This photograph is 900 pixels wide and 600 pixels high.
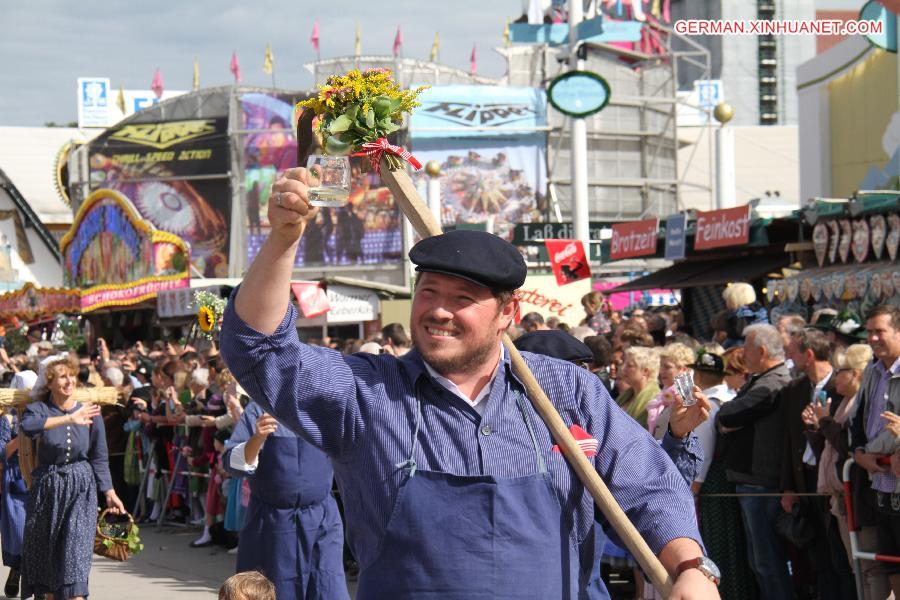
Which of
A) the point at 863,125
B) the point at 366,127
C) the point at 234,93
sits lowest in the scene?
the point at 366,127

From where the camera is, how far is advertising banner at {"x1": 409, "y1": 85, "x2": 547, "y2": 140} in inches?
1863

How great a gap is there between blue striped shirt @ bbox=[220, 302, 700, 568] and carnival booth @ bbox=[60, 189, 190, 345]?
3140 cm

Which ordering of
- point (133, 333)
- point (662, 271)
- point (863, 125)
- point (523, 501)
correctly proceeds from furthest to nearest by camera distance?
point (133, 333) → point (863, 125) → point (662, 271) → point (523, 501)

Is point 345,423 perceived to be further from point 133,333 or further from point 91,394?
point 133,333

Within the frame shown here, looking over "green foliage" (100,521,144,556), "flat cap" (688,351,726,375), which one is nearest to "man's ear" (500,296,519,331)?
"flat cap" (688,351,726,375)

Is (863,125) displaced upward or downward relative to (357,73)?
upward

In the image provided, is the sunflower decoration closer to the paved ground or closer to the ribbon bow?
the paved ground

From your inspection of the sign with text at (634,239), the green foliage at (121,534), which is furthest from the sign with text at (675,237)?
the green foliage at (121,534)

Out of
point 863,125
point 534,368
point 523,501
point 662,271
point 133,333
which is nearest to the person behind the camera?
point 523,501

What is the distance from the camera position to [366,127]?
3.81 m

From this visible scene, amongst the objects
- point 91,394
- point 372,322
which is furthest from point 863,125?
point 91,394

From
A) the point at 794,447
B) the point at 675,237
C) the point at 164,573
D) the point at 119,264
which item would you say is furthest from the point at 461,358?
the point at 119,264

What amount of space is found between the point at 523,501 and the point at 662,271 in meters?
20.1

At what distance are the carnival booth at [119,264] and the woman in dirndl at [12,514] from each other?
22.3 metres
